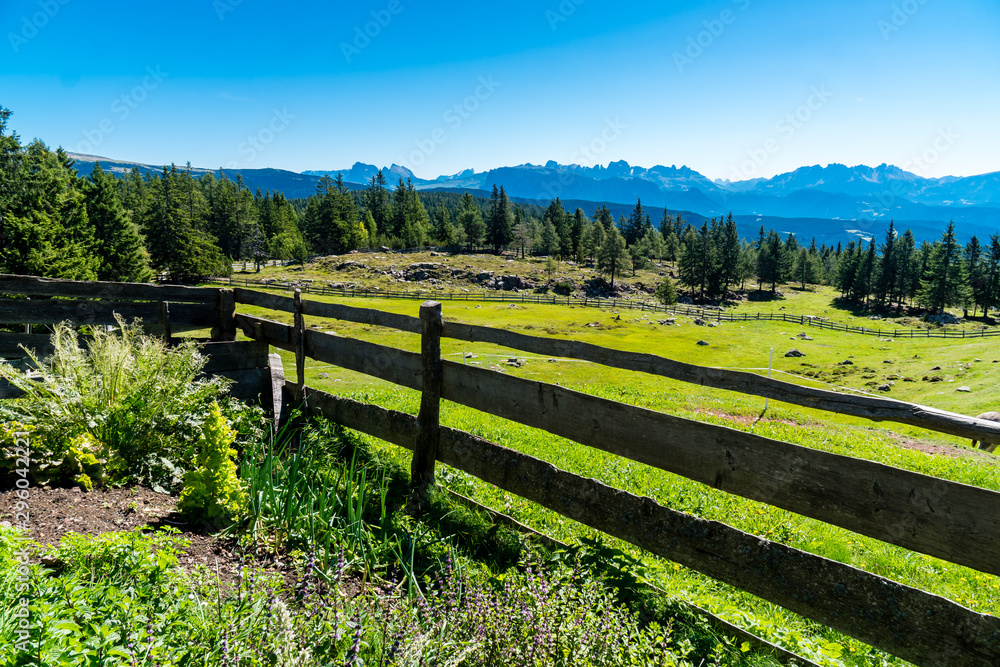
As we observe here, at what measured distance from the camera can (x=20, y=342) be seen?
7.20m

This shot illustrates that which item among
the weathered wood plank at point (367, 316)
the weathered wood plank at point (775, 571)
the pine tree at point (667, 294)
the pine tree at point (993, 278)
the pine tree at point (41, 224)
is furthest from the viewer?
the pine tree at point (993, 278)

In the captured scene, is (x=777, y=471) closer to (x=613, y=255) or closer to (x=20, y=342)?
(x=20, y=342)

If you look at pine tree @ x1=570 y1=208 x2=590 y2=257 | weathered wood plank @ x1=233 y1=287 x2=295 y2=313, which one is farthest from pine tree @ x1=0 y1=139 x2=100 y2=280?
pine tree @ x1=570 y1=208 x2=590 y2=257

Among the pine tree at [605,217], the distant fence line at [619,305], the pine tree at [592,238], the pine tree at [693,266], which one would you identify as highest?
the pine tree at [605,217]

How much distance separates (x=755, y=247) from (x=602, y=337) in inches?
4967

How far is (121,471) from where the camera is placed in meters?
4.66

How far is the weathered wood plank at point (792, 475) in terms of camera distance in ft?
9.40

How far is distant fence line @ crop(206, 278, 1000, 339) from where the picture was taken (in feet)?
245

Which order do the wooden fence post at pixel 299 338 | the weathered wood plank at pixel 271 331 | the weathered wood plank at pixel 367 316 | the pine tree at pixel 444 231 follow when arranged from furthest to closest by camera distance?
the pine tree at pixel 444 231
the weathered wood plank at pixel 271 331
the wooden fence post at pixel 299 338
the weathered wood plank at pixel 367 316

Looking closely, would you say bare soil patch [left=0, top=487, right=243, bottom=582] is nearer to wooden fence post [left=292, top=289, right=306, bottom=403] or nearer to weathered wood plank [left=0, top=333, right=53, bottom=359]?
wooden fence post [left=292, top=289, right=306, bottom=403]

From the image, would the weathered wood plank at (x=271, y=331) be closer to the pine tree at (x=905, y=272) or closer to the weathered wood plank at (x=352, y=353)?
the weathered wood plank at (x=352, y=353)

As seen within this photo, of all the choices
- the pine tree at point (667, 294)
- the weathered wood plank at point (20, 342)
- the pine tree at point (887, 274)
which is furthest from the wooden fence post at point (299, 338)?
the pine tree at point (887, 274)

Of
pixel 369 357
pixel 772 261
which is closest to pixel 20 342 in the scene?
pixel 369 357

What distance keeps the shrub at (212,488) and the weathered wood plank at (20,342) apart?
4876mm
